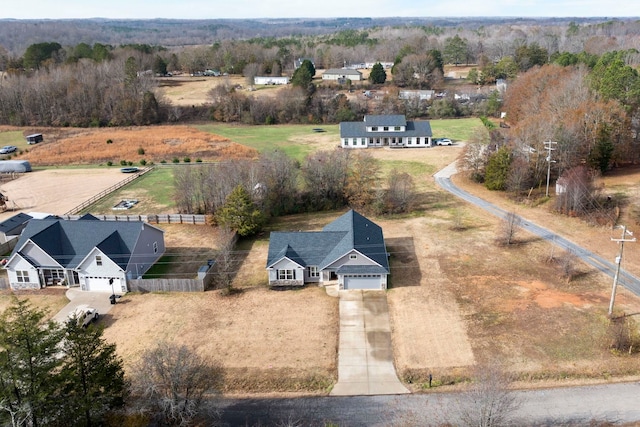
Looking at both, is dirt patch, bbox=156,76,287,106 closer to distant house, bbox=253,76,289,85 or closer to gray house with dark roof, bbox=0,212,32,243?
distant house, bbox=253,76,289,85

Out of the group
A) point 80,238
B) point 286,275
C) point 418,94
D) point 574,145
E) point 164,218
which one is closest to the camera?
point 286,275

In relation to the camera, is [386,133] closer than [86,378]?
No

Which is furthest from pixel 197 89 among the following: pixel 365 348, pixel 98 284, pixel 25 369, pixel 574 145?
pixel 25 369

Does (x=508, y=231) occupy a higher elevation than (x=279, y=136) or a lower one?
higher

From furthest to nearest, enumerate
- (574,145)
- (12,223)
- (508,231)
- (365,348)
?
(574,145), (12,223), (508,231), (365,348)

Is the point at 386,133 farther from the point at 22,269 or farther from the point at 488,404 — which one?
the point at 488,404

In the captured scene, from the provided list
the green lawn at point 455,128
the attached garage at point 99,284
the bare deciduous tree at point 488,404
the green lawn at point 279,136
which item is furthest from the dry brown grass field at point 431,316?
the green lawn at point 455,128

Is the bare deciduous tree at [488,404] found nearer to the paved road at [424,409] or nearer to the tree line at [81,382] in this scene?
the paved road at [424,409]
